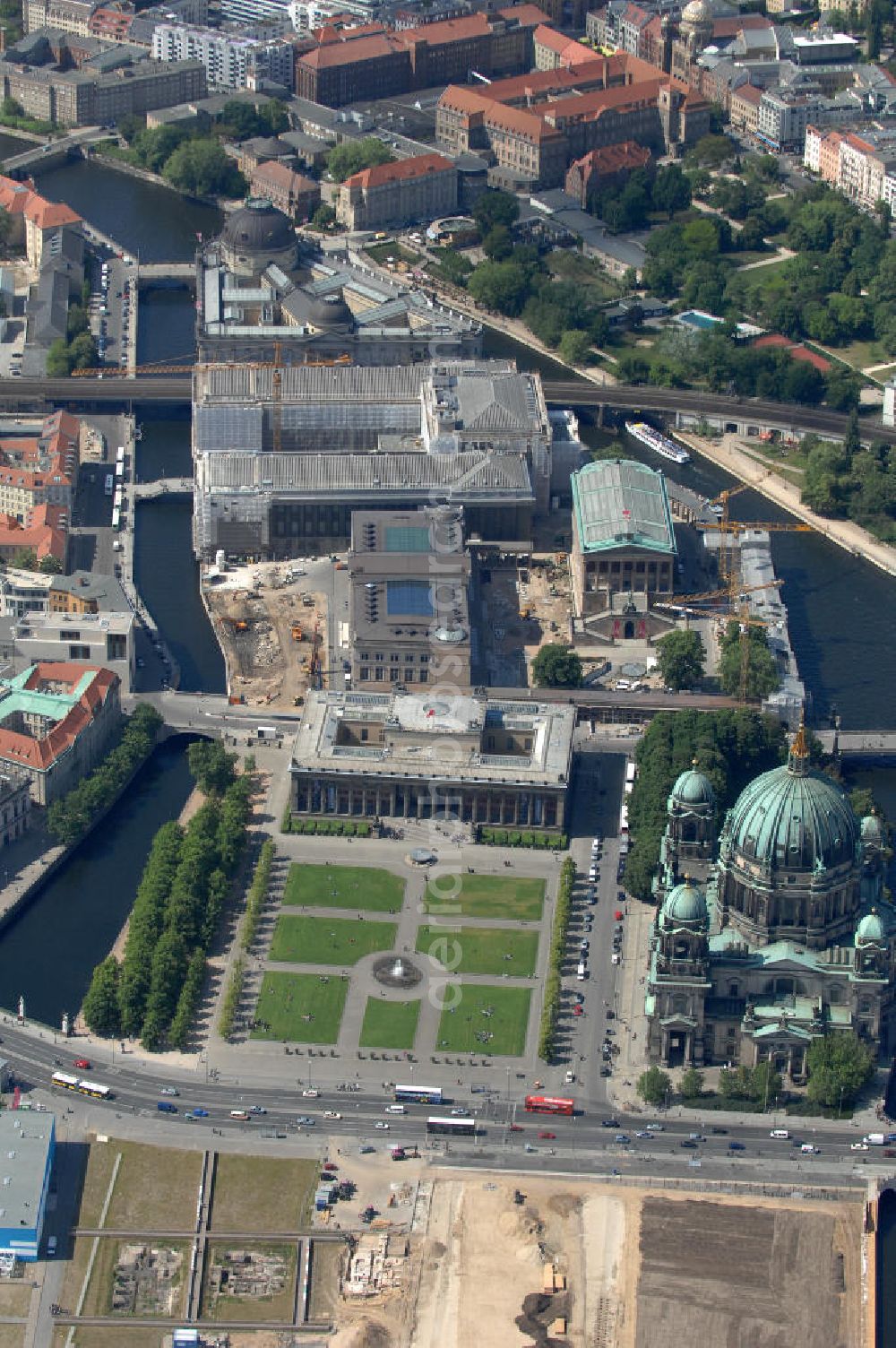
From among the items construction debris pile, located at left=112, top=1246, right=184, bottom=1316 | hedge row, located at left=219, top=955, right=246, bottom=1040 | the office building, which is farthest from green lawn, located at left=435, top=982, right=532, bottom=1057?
the office building

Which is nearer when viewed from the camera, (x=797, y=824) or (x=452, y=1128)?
(x=452, y=1128)

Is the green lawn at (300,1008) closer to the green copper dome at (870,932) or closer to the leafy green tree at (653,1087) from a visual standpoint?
the leafy green tree at (653,1087)

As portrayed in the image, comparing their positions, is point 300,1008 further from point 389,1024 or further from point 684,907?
point 684,907

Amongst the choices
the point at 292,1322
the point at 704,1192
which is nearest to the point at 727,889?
the point at 704,1192

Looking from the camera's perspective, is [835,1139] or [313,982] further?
[313,982]

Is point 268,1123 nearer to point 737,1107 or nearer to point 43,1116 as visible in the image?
point 43,1116

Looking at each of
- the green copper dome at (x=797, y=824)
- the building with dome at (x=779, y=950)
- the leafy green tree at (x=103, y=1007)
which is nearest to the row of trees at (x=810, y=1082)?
the building with dome at (x=779, y=950)

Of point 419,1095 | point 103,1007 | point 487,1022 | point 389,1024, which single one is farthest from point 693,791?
point 103,1007
